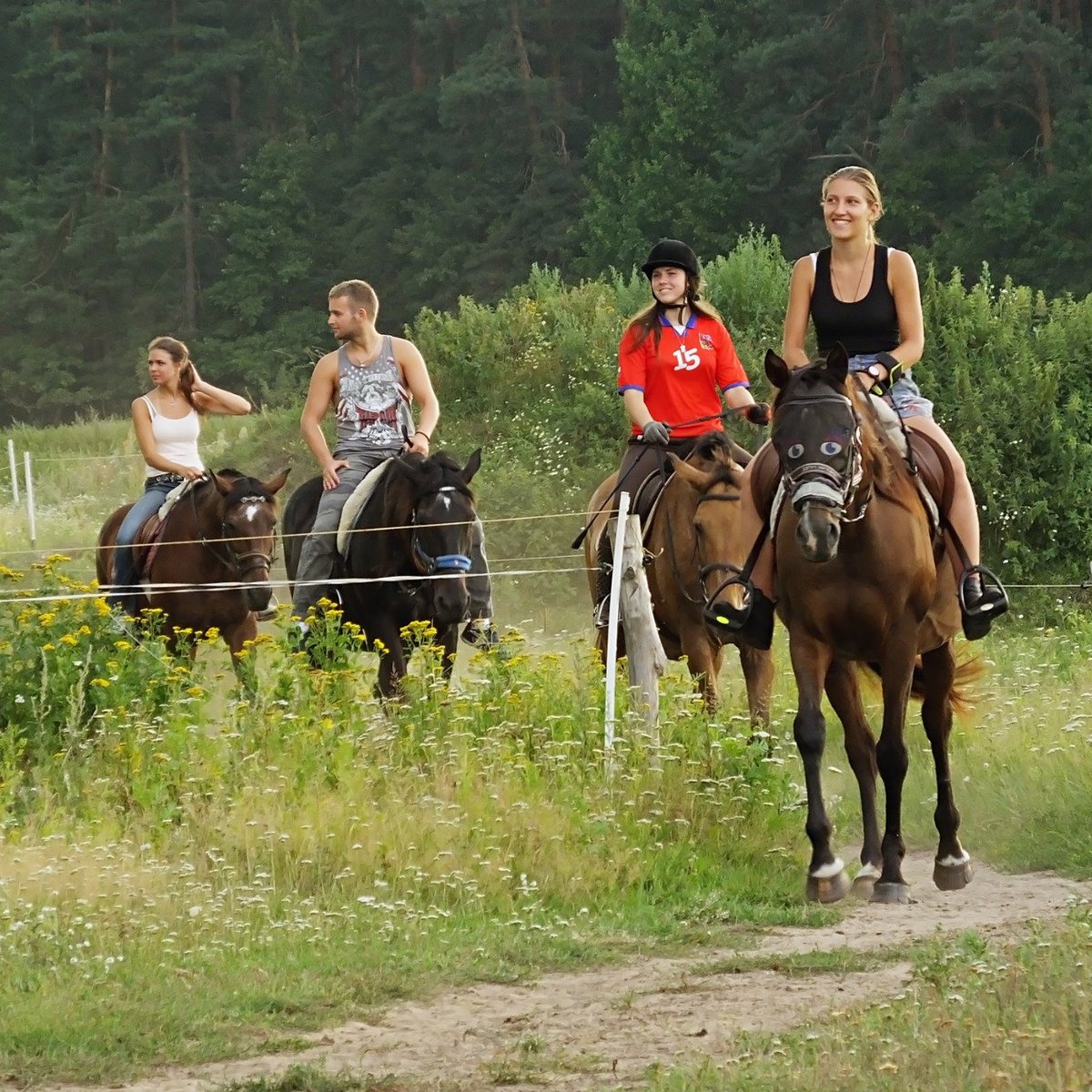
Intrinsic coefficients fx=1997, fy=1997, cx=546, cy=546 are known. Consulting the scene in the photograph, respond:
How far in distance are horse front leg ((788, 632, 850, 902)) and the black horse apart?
2840mm

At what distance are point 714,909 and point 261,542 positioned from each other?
4345mm

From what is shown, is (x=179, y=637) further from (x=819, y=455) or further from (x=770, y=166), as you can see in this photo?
(x=770, y=166)

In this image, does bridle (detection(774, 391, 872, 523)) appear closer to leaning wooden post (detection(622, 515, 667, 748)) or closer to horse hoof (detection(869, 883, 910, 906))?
horse hoof (detection(869, 883, 910, 906))

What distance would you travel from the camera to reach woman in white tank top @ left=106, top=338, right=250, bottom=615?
40.2ft

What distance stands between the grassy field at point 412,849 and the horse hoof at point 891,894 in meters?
0.32

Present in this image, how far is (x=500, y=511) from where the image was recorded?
2484 cm

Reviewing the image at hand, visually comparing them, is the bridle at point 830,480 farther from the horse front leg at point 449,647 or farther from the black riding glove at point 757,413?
the horse front leg at point 449,647

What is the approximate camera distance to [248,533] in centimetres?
1160

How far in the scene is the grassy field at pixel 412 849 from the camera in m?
6.07

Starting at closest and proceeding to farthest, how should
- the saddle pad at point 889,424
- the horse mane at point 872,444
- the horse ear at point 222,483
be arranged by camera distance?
the horse mane at point 872,444 < the saddle pad at point 889,424 < the horse ear at point 222,483

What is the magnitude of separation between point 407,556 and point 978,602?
371 centimetres

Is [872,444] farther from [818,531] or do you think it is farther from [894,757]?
[894,757]

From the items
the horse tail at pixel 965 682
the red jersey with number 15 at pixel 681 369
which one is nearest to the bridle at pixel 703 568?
the red jersey with number 15 at pixel 681 369

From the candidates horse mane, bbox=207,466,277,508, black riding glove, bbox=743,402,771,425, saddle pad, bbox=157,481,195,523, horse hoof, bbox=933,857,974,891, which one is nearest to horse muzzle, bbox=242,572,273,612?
horse mane, bbox=207,466,277,508
